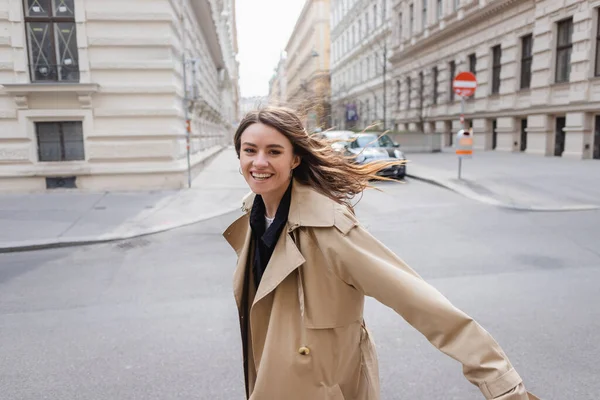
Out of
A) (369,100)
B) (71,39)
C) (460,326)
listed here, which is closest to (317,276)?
(460,326)

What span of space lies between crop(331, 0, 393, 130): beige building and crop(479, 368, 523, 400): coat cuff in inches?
1511

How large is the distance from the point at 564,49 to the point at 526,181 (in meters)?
10.6

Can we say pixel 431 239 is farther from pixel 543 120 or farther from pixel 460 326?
pixel 543 120

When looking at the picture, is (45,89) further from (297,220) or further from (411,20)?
(411,20)

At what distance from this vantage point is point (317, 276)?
1.73m

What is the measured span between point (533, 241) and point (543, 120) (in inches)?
637

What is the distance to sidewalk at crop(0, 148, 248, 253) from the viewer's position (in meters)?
8.01

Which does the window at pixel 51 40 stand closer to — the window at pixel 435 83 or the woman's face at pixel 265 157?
the woman's face at pixel 265 157

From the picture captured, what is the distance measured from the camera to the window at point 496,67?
26.0 metres

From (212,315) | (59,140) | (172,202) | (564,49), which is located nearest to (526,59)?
(564,49)

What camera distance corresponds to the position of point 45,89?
485 inches

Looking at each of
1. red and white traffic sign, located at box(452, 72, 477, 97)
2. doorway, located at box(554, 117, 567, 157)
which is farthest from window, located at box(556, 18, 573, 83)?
red and white traffic sign, located at box(452, 72, 477, 97)

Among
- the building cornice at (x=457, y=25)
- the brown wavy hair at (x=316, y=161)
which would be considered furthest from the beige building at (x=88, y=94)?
the building cornice at (x=457, y=25)

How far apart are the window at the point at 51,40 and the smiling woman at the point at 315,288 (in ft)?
41.6
